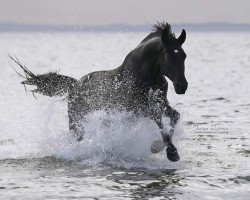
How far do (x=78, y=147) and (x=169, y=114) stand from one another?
7.09 ft

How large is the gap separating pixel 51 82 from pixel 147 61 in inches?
Result: 144

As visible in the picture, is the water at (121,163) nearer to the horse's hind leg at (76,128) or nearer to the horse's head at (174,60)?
the horse's hind leg at (76,128)

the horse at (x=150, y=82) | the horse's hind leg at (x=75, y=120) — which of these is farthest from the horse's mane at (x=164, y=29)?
the horse's hind leg at (x=75, y=120)

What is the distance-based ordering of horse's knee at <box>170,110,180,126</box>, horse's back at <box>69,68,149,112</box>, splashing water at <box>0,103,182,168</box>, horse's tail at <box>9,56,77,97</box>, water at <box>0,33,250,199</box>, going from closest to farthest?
water at <box>0,33,250,199</box> < horse's knee at <box>170,110,180,126</box> < horse's back at <box>69,68,149,112</box> < splashing water at <box>0,103,182,168</box> < horse's tail at <box>9,56,77,97</box>

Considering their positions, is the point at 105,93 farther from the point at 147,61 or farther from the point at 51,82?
the point at 51,82

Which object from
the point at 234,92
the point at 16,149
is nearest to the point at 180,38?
the point at 16,149

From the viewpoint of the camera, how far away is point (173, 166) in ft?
35.7

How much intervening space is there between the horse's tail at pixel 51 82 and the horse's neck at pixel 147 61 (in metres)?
2.81

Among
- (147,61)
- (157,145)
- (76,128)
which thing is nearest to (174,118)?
(157,145)

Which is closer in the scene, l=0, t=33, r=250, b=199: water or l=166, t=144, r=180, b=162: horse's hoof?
l=0, t=33, r=250, b=199: water

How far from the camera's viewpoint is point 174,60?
33.2 feet

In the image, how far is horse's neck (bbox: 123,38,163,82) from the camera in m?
10.7

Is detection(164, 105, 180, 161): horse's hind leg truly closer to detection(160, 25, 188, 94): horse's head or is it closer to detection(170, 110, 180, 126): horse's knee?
detection(170, 110, 180, 126): horse's knee

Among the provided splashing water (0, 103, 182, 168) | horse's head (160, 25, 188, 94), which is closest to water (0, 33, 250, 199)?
splashing water (0, 103, 182, 168)
